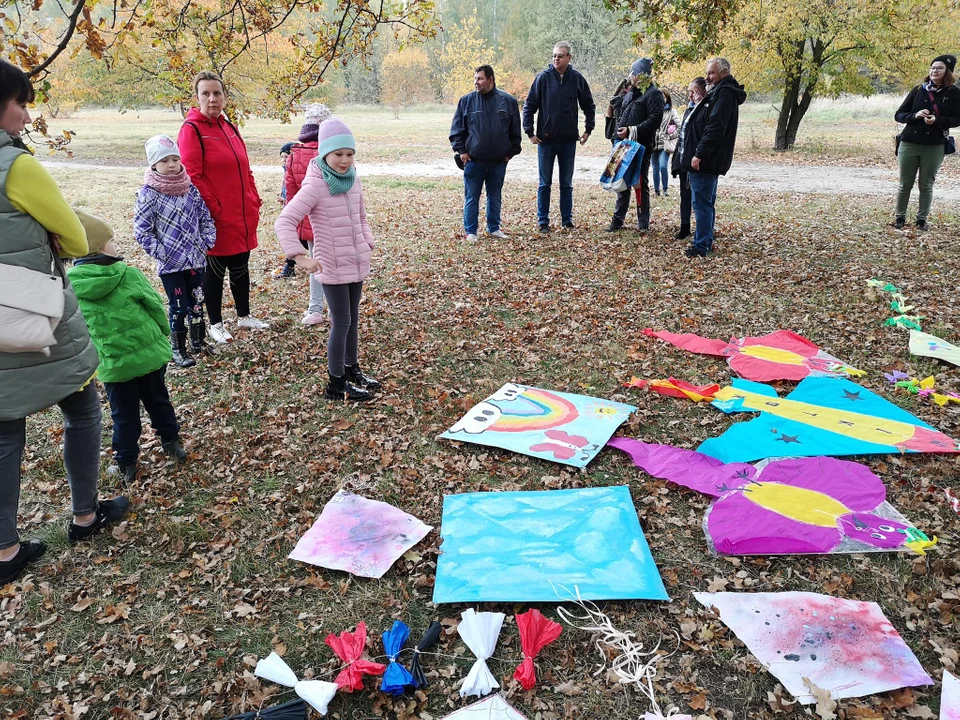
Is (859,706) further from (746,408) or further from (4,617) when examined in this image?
(4,617)

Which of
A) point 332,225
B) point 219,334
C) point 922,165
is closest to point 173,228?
point 219,334

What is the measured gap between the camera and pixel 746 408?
14.8 feet

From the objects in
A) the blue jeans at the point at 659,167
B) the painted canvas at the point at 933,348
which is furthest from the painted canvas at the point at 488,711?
the blue jeans at the point at 659,167

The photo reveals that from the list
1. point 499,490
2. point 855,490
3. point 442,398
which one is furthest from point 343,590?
point 855,490

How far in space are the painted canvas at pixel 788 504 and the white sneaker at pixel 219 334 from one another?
3.72 metres

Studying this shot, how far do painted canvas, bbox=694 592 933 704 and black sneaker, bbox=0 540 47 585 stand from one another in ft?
10.4

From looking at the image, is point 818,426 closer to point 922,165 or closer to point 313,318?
point 313,318

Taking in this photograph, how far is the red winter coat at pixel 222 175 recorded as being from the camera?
5262 mm

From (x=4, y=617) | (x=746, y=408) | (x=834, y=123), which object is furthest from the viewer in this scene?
(x=834, y=123)

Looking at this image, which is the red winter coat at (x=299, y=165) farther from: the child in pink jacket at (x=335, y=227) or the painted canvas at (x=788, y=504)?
the painted canvas at (x=788, y=504)

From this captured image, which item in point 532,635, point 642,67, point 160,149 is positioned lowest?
point 532,635

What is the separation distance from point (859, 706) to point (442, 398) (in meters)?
3.13

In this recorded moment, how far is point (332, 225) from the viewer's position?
4320 millimetres

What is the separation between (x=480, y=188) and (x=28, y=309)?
700 cm
